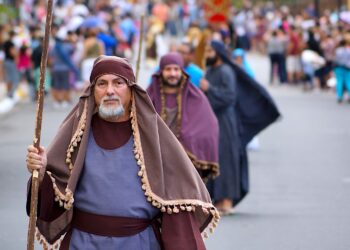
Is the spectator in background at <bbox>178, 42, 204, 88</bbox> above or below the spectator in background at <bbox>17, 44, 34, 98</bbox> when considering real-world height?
above

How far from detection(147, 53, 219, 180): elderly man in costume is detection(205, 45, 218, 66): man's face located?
135cm

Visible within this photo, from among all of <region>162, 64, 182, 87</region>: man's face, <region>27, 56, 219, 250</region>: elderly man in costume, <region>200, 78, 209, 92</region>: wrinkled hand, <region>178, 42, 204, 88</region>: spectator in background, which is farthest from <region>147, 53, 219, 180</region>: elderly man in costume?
<region>27, 56, 219, 250</region>: elderly man in costume

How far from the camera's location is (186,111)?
34.7 feet

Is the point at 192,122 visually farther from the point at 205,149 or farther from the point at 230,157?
the point at 230,157

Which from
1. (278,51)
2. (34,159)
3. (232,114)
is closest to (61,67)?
(278,51)

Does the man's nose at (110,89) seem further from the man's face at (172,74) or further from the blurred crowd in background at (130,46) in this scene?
the blurred crowd in background at (130,46)

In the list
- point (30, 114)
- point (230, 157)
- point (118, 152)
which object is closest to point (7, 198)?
point (230, 157)

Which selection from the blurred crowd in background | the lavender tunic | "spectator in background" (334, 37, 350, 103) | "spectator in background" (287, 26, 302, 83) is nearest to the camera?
the lavender tunic

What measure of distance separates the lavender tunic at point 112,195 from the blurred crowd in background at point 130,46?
611cm

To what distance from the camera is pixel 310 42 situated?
3278 cm

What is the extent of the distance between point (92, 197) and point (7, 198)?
7.54m

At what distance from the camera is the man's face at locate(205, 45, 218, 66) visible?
1211 cm

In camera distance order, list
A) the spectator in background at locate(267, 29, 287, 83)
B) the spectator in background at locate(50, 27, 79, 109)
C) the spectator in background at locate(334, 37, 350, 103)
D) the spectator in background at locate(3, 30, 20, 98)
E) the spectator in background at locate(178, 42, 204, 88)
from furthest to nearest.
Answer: the spectator in background at locate(267, 29, 287, 83) < the spectator in background at locate(334, 37, 350, 103) < the spectator in background at locate(3, 30, 20, 98) < the spectator in background at locate(50, 27, 79, 109) < the spectator in background at locate(178, 42, 204, 88)

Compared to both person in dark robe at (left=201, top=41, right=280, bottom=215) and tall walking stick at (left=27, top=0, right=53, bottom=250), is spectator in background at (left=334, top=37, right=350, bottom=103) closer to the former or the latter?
person in dark robe at (left=201, top=41, right=280, bottom=215)
